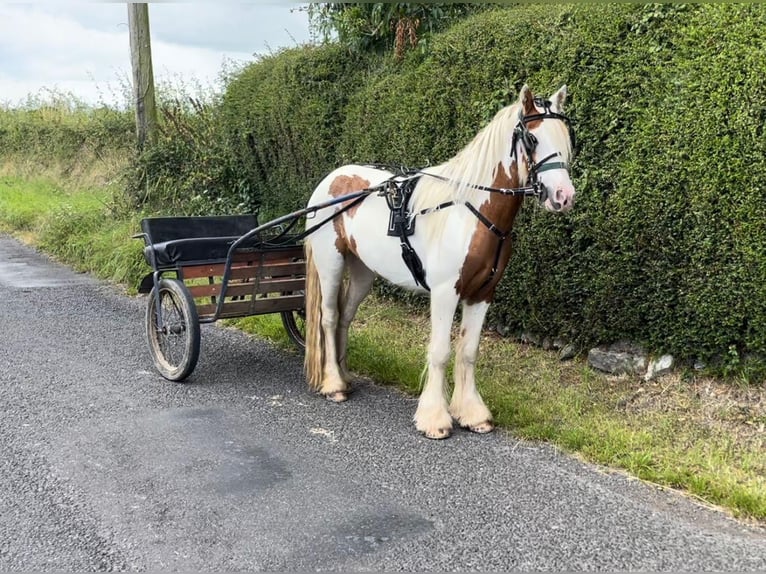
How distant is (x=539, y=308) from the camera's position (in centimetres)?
526

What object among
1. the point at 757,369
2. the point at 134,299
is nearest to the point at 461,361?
the point at 757,369

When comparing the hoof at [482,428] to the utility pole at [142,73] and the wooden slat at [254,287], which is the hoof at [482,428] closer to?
the wooden slat at [254,287]

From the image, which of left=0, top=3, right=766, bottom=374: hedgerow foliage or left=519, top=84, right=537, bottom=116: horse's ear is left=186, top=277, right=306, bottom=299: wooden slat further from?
left=519, top=84, right=537, bottom=116: horse's ear

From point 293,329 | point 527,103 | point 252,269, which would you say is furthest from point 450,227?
point 293,329

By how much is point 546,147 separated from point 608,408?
1.83 metres

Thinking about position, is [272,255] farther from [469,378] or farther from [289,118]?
[289,118]

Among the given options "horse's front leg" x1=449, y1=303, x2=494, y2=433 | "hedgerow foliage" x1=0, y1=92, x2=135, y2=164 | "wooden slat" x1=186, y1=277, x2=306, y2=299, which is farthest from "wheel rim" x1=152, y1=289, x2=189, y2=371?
"hedgerow foliage" x1=0, y1=92, x2=135, y2=164

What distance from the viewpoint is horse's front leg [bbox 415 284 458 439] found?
3854 mm

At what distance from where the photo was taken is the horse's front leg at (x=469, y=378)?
403cm

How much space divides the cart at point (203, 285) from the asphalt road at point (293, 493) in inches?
12.3

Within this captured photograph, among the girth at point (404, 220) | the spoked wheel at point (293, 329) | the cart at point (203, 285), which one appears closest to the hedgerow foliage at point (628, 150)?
the girth at point (404, 220)

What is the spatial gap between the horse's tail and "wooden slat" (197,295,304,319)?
392 millimetres

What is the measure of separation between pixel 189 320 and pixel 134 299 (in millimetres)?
3508

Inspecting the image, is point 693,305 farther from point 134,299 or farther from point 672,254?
point 134,299
